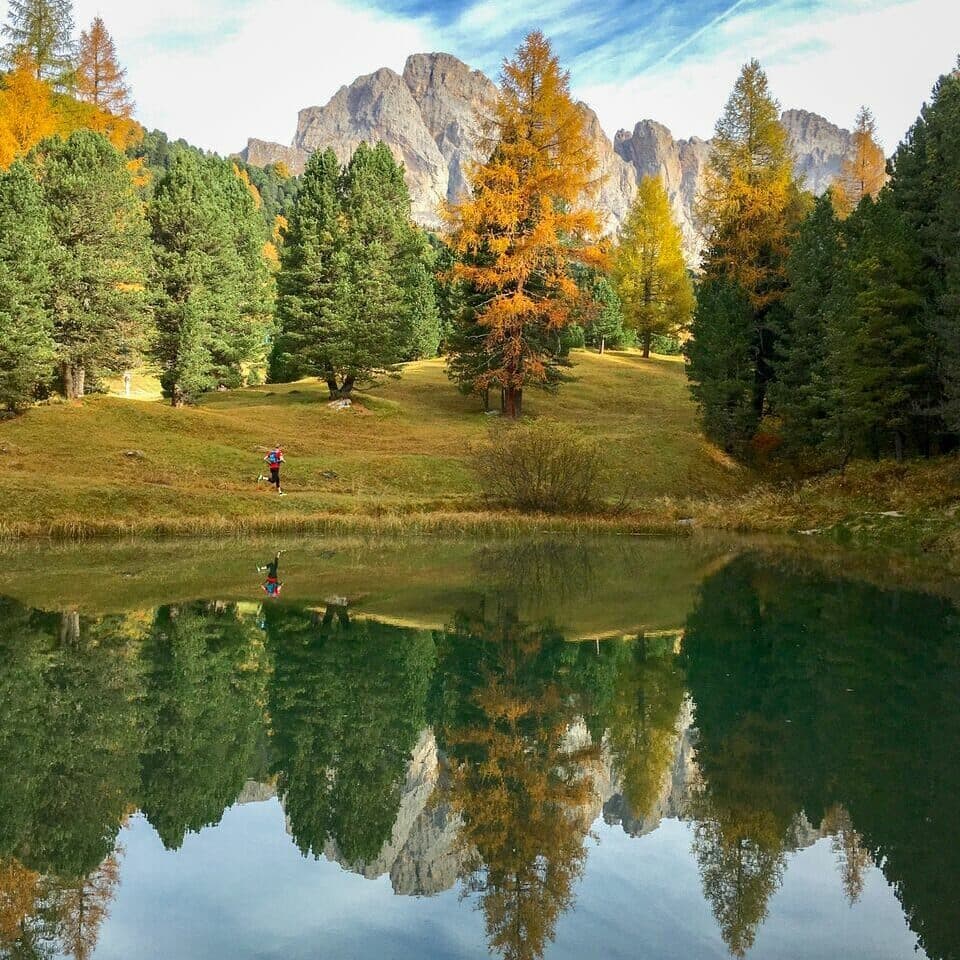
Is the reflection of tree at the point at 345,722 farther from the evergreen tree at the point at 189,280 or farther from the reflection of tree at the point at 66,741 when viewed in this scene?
the evergreen tree at the point at 189,280

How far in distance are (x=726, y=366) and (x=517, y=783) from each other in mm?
36444

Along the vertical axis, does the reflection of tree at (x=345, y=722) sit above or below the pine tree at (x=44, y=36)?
below

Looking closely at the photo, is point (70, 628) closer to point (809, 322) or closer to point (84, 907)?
point (84, 907)

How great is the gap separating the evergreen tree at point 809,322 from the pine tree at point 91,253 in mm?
28360

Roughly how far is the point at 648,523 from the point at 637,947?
24.4 metres

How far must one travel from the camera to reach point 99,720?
9305mm

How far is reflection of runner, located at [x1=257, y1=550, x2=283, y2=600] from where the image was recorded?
17.3 meters

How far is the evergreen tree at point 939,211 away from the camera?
29.5 m

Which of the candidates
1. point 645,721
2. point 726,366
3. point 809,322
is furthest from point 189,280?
point 645,721

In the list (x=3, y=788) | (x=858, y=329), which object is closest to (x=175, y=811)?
(x=3, y=788)

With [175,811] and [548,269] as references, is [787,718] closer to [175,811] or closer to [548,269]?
[175,811]

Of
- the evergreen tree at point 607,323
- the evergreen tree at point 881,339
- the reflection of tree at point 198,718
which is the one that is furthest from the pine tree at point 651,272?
the reflection of tree at point 198,718

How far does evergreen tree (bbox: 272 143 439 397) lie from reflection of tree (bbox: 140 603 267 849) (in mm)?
32196

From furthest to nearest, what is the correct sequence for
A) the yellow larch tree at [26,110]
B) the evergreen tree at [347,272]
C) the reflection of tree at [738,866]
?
the yellow larch tree at [26,110], the evergreen tree at [347,272], the reflection of tree at [738,866]
